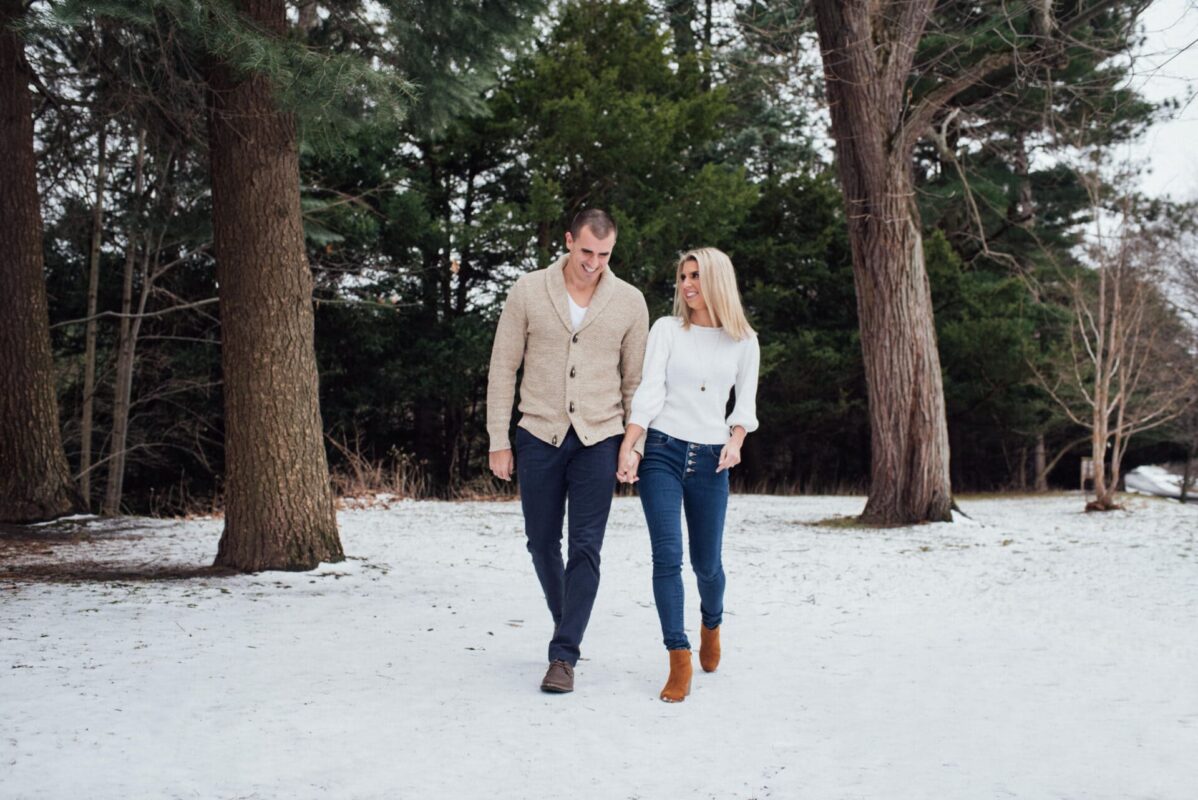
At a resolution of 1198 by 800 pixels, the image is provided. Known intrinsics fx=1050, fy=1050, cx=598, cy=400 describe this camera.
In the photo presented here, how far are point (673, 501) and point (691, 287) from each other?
0.81 metres

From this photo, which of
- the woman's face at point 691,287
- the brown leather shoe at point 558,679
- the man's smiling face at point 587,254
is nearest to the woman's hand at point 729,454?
the woman's face at point 691,287

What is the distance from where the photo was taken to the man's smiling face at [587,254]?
3.88 meters

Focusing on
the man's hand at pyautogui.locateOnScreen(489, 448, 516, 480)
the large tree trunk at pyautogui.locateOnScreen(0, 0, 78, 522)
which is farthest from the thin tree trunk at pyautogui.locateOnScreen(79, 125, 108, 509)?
the man's hand at pyautogui.locateOnScreen(489, 448, 516, 480)

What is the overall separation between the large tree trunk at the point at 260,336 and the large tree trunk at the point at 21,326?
3.50m

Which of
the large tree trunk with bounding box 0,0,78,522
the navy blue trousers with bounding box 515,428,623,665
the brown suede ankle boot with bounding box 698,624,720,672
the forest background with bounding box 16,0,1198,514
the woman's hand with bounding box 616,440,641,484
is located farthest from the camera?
the forest background with bounding box 16,0,1198,514

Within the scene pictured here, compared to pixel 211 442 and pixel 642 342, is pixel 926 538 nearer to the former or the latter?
pixel 642 342

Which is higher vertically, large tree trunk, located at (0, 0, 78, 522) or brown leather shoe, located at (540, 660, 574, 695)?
large tree trunk, located at (0, 0, 78, 522)

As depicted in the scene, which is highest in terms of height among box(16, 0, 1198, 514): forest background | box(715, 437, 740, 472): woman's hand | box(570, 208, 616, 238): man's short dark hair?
box(16, 0, 1198, 514): forest background

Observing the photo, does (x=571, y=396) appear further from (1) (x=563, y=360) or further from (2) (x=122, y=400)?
(2) (x=122, y=400)

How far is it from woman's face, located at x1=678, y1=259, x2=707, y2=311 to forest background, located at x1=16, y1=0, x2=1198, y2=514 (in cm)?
649

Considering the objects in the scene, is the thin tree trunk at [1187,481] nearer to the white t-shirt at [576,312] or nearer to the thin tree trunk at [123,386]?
the thin tree trunk at [123,386]

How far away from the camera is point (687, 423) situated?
12.8ft

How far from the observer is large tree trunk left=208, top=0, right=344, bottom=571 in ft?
20.6

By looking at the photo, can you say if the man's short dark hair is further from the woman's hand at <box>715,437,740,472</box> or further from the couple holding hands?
the woman's hand at <box>715,437,740,472</box>
